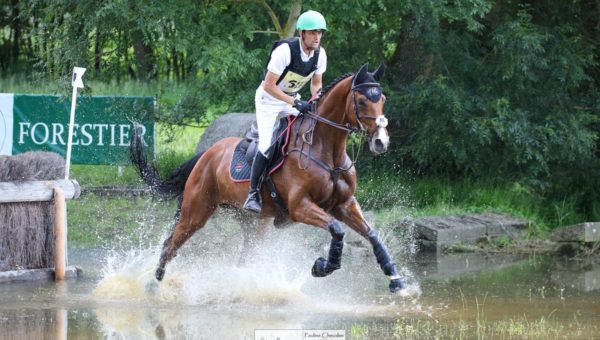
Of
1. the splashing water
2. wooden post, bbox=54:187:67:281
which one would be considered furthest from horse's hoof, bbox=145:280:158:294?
wooden post, bbox=54:187:67:281

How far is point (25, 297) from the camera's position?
967 centimetres

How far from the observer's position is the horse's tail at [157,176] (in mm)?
10789

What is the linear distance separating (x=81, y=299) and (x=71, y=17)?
659 cm

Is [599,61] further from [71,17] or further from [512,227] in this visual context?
[71,17]

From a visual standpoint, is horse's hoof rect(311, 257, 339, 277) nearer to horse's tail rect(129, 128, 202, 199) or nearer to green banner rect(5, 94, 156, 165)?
horse's tail rect(129, 128, 202, 199)

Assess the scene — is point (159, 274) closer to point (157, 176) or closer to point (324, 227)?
point (157, 176)

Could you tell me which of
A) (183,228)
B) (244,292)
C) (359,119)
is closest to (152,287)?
(183,228)

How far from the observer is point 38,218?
10.8 meters

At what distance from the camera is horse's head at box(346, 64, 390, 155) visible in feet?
26.4

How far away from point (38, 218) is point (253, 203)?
2803mm

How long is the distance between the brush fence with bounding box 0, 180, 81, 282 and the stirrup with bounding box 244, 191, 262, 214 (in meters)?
2.48

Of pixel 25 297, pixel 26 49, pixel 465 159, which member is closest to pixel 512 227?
pixel 465 159

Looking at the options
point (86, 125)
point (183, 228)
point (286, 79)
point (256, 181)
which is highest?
point (286, 79)

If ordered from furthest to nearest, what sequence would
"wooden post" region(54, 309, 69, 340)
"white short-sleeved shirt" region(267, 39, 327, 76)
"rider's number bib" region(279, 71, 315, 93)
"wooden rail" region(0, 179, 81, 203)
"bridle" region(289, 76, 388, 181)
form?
"wooden rail" region(0, 179, 81, 203) → "rider's number bib" region(279, 71, 315, 93) → "white short-sleeved shirt" region(267, 39, 327, 76) → "bridle" region(289, 76, 388, 181) → "wooden post" region(54, 309, 69, 340)
